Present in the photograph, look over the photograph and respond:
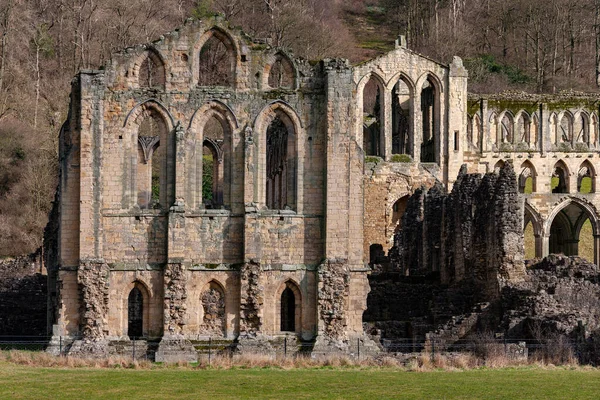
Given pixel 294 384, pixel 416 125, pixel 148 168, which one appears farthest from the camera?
pixel 416 125

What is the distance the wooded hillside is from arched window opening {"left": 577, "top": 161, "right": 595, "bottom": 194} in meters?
10.6

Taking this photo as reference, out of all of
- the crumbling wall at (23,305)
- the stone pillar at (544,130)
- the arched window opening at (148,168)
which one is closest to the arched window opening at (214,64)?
the stone pillar at (544,130)

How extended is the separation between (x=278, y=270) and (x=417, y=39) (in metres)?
58.9

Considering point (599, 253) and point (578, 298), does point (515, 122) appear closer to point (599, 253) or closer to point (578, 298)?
point (599, 253)

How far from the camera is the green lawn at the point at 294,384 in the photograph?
104ft

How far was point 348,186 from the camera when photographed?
146 feet

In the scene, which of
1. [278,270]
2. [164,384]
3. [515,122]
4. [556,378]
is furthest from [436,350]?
[515,122]

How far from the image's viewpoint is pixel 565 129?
250 ft

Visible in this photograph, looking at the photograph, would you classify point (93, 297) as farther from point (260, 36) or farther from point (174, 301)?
point (260, 36)

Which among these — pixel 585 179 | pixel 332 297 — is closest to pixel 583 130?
pixel 585 179

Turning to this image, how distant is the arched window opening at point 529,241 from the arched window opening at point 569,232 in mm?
1018

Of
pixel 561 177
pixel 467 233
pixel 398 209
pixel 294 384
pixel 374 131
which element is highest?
pixel 374 131

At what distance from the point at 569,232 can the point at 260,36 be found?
856 inches

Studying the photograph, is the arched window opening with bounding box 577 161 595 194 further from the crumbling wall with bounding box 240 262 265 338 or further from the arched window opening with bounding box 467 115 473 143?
the crumbling wall with bounding box 240 262 265 338
